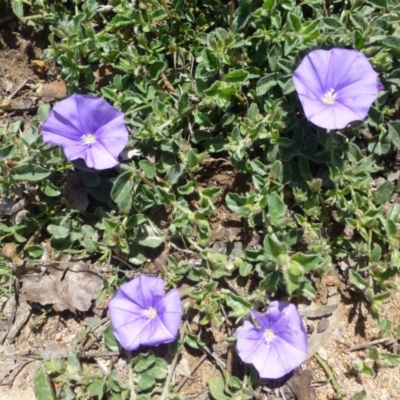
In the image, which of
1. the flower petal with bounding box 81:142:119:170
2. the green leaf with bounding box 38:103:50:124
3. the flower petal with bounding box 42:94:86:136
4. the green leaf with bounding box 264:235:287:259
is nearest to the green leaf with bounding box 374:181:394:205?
the green leaf with bounding box 264:235:287:259

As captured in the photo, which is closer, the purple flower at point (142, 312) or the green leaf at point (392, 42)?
the purple flower at point (142, 312)

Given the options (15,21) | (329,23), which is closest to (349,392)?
(329,23)

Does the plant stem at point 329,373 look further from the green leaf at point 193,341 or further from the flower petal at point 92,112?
the flower petal at point 92,112

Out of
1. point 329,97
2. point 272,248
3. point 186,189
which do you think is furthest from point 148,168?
point 329,97

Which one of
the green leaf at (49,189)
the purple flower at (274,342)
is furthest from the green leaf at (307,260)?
the green leaf at (49,189)

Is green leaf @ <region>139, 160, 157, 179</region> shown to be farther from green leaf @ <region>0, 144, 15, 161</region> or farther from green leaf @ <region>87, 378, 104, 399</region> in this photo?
green leaf @ <region>87, 378, 104, 399</region>

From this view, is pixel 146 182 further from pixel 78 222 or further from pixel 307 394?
pixel 307 394
